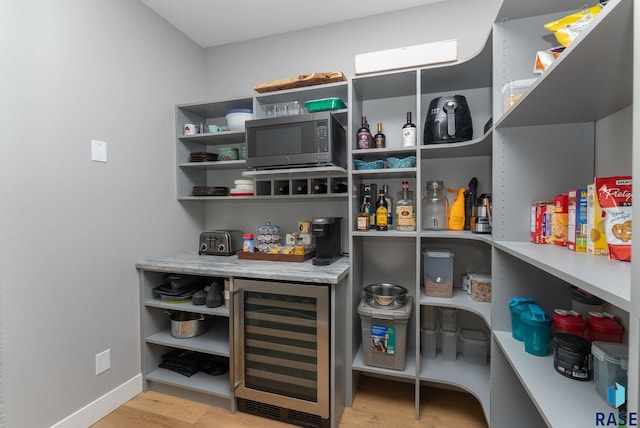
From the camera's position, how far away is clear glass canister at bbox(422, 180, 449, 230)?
1942 mm

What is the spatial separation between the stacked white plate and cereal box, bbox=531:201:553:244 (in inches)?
70.8

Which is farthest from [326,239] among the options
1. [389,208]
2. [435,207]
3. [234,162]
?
[234,162]

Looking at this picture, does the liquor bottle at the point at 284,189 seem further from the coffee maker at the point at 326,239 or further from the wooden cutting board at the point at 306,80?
the wooden cutting board at the point at 306,80

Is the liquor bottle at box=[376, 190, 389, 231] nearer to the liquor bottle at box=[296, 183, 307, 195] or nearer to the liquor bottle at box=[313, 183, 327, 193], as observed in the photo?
the liquor bottle at box=[313, 183, 327, 193]

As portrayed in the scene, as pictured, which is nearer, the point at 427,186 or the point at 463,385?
the point at 463,385

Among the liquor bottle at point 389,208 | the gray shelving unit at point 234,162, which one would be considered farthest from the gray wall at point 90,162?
the liquor bottle at point 389,208

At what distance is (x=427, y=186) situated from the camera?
2.03 meters

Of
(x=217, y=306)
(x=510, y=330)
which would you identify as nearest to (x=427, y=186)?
(x=510, y=330)

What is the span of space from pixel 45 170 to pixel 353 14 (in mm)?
2263

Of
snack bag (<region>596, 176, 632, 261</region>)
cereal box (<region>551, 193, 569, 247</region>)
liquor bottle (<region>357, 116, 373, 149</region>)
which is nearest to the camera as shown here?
snack bag (<region>596, 176, 632, 261</region>)

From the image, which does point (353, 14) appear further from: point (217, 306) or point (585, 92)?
point (217, 306)

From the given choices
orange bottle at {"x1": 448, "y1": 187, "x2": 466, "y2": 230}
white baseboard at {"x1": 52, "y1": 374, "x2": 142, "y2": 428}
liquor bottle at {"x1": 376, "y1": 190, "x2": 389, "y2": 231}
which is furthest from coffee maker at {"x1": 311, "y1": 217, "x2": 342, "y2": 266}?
white baseboard at {"x1": 52, "y1": 374, "x2": 142, "y2": 428}

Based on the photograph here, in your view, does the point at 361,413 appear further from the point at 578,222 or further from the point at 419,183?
the point at 578,222

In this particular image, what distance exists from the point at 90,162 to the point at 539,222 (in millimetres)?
2401
